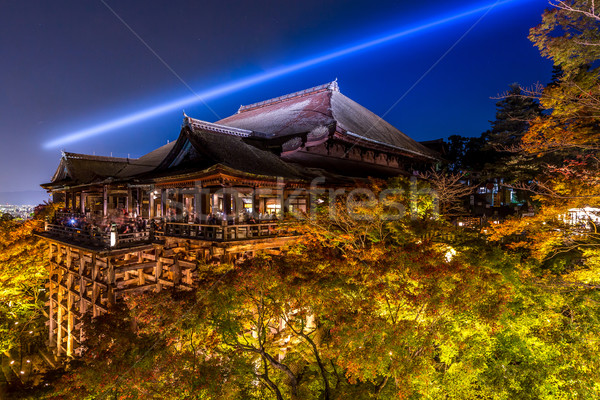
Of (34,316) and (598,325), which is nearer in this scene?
(598,325)

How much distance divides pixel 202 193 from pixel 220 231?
247 inches

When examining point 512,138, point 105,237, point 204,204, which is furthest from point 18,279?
point 512,138

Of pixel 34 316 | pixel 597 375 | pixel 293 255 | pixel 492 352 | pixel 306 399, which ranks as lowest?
pixel 34 316

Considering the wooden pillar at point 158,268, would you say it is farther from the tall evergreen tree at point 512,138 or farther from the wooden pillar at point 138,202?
the tall evergreen tree at point 512,138

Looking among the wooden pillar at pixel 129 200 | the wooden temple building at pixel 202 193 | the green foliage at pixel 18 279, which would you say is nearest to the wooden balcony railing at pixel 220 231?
the wooden temple building at pixel 202 193

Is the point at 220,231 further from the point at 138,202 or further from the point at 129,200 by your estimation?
the point at 138,202

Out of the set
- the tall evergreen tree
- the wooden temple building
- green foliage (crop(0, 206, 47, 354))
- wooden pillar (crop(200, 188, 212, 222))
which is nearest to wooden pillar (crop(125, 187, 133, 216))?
the wooden temple building

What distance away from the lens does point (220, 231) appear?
12914 mm

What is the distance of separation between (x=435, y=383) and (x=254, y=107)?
2992 cm

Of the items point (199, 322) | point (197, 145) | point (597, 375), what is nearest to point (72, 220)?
point (197, 145)

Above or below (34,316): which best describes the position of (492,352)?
above

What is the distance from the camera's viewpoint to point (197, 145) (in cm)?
1501

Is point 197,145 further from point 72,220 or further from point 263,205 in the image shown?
point 72,220

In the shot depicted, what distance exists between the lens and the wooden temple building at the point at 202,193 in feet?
45.5
